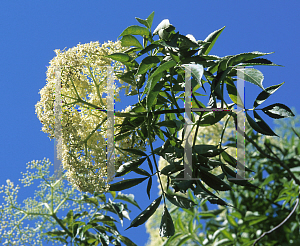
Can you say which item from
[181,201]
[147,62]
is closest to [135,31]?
[147,62]

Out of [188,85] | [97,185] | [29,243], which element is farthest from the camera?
[29,243]

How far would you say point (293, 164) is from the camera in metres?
1.57

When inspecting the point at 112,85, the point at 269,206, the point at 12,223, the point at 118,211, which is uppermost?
the point at 12,223

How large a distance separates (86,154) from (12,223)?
80 cm

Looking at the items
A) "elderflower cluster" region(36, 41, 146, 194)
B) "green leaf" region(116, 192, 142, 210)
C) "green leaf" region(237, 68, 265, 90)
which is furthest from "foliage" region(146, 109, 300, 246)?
"green leaf" region(237, 68, 265, 90)

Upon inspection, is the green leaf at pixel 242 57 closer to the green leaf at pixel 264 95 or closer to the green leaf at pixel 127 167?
the green leaf at pixel 264 95

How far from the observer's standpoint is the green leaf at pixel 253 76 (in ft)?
1.47

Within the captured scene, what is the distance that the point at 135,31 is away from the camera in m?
0.61

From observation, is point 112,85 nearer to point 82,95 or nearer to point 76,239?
point 82,95

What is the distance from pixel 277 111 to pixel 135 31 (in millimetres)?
295

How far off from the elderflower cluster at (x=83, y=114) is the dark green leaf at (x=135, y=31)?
0.42 feet

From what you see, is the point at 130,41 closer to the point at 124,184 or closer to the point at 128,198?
the point at 124,184

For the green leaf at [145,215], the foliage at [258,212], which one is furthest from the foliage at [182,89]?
the foliage at [258,212]

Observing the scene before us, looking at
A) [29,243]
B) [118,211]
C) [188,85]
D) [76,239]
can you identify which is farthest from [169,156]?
[29,243]
